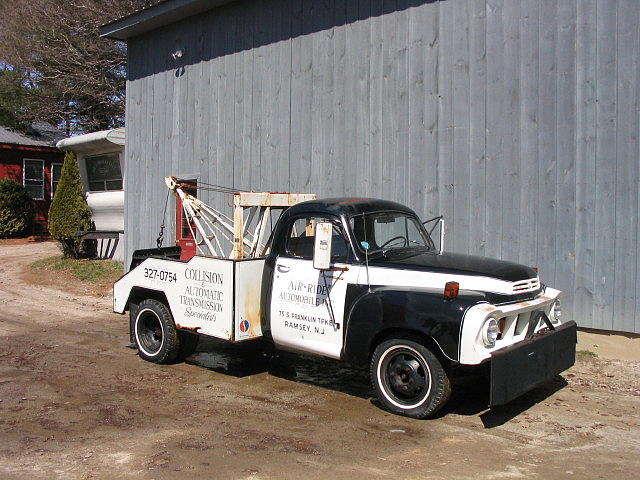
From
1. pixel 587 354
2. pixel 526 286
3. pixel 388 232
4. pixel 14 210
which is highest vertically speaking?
pixel 14 210

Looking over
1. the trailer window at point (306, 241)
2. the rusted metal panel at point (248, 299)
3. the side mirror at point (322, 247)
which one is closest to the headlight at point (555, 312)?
the trailer window at point (306, 241)

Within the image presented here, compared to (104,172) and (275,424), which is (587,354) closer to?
(275,424)

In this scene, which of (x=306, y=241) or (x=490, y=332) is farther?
(x=306, y=241)

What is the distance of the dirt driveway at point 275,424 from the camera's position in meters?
4.70

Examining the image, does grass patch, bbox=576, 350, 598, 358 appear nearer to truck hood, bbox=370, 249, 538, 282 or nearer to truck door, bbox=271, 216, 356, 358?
truck hood, bbox=370, 249, 538, 282

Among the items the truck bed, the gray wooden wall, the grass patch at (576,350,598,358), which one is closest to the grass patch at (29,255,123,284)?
the gray wooden wall

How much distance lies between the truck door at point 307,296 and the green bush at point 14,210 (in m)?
20.9

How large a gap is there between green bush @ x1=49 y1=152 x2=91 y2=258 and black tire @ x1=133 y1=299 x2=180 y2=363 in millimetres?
10716

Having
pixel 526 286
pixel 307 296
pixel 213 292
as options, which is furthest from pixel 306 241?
pixel 526 286

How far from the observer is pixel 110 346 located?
8.91 metres

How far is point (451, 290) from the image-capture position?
5.53 metres

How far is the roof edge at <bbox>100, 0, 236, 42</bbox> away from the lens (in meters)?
12.9

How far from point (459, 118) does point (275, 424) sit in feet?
18.4

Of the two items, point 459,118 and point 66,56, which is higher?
point 66,56
